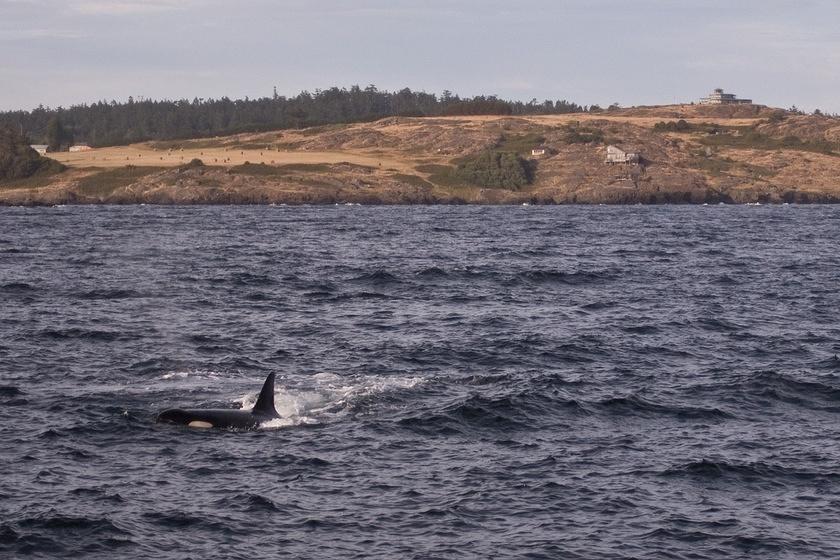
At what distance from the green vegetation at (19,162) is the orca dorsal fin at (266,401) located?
6557 inches

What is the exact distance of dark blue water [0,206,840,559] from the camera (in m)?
24.8

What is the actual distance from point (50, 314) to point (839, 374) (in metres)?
33.9

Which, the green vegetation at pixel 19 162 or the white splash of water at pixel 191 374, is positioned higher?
the green vegetation at pixel 19 162

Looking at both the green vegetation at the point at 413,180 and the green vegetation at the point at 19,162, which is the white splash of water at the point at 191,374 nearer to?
the green vegetation at the point at 413,180

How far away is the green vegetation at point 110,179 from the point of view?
174500mm

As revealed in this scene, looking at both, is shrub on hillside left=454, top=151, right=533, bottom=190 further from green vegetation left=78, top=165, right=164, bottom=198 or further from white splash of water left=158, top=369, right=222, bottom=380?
white splash of water left=158, top=369, right=222, bottom=380

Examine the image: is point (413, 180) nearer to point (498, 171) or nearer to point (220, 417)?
point (498, 171)

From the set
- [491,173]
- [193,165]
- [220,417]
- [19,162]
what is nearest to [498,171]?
[491,173]

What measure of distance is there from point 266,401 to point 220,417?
146 centimetres

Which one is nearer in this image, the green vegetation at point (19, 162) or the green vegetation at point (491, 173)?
the green vegetation at point (491, 173)

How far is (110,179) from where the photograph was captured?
593 ft

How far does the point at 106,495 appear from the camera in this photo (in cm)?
2639

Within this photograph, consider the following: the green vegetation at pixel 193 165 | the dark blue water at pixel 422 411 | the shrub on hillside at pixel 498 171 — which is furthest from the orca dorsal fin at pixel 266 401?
the green vegetation at pixel 193 165

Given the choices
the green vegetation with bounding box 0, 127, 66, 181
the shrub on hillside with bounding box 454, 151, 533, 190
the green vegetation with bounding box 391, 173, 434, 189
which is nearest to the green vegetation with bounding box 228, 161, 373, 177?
the green vegetation with bounding box 391, 173, 434, 189
